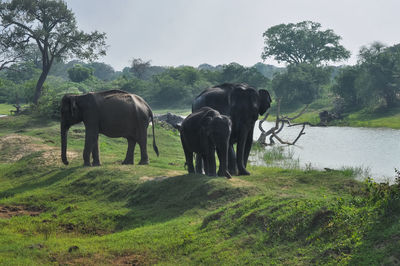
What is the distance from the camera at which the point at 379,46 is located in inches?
1984

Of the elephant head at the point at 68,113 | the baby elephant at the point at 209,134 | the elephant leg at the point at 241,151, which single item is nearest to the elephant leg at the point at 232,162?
the elephant leg at the point at 241,151

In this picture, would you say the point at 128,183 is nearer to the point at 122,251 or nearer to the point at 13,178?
the point at 122,251

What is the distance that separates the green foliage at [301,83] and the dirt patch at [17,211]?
183 ft

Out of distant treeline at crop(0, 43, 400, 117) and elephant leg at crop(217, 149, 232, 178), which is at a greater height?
distant treeline at crop(0, 43, 400, 117)

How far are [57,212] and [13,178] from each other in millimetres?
4747

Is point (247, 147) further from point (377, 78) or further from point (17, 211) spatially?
point (377, 78)

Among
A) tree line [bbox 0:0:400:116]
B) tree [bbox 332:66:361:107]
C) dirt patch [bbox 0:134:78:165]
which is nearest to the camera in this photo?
dirt patch [bbox 0:134:78:165]

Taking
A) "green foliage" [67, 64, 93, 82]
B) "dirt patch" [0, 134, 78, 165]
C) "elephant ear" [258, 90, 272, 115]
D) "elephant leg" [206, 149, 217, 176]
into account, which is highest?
"green foliage" [67, 64, 93, 82]

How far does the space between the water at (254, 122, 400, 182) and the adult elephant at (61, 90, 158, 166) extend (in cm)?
728

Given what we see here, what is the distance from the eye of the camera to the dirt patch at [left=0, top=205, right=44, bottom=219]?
10.6 metres

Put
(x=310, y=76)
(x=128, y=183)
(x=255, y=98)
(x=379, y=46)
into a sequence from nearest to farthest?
(x=128, y=183) < (x=255, y=98) < (x=379, y=46) < (x=310, y=76)

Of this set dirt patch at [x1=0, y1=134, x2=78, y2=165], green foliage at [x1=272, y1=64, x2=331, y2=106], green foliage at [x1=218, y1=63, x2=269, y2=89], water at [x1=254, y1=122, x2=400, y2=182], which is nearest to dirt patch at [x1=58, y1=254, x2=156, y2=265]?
dirt patch at [x1=0, y1=134, x2=78, y2=165]

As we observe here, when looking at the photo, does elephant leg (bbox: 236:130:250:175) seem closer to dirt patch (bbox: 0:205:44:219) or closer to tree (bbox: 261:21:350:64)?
dirt patch (bbox: 0:205:44:219)

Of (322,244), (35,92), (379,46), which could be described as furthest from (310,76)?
(322,244)
